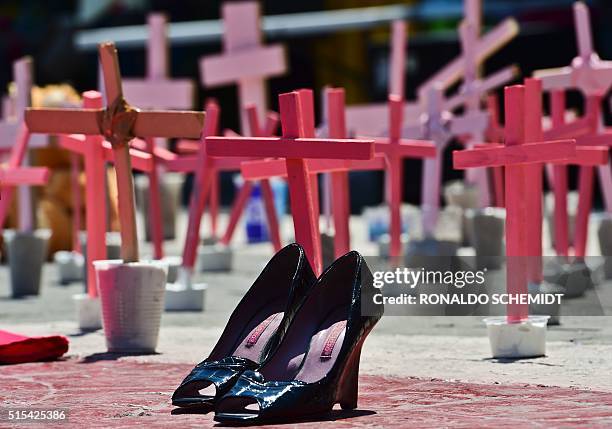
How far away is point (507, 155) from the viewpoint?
7312 millimetres

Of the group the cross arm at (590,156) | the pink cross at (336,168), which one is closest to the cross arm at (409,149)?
the pink cross at (336,168)

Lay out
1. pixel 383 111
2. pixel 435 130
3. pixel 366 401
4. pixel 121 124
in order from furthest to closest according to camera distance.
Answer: pixel 383 111 → pixel 435 130 → pixel 121 124 → pixel 366 401

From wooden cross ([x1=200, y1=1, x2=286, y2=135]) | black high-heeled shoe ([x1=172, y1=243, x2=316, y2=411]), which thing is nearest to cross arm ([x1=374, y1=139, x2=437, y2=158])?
wooden cross ([x1=200, y1=1, x2=286, y2=135])

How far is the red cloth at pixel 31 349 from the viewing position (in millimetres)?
7410

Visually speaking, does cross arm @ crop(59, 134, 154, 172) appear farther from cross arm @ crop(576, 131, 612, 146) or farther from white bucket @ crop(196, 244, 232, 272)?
white bucket @ crop(196, 244, 232, 272)

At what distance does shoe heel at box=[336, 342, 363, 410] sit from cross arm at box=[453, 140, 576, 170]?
1681mm

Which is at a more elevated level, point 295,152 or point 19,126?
point 295,152

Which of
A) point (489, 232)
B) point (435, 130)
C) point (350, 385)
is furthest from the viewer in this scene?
point (489, 232)

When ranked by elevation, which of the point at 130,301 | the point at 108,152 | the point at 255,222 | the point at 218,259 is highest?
the point at 108,152

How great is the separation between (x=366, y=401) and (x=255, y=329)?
0.49 metres

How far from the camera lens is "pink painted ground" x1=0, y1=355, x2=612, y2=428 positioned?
214 inches

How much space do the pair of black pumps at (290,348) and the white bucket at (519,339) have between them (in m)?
1.41

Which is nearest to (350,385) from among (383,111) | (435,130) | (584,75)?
(584,75)

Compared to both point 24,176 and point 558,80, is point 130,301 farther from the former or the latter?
point 558,80
